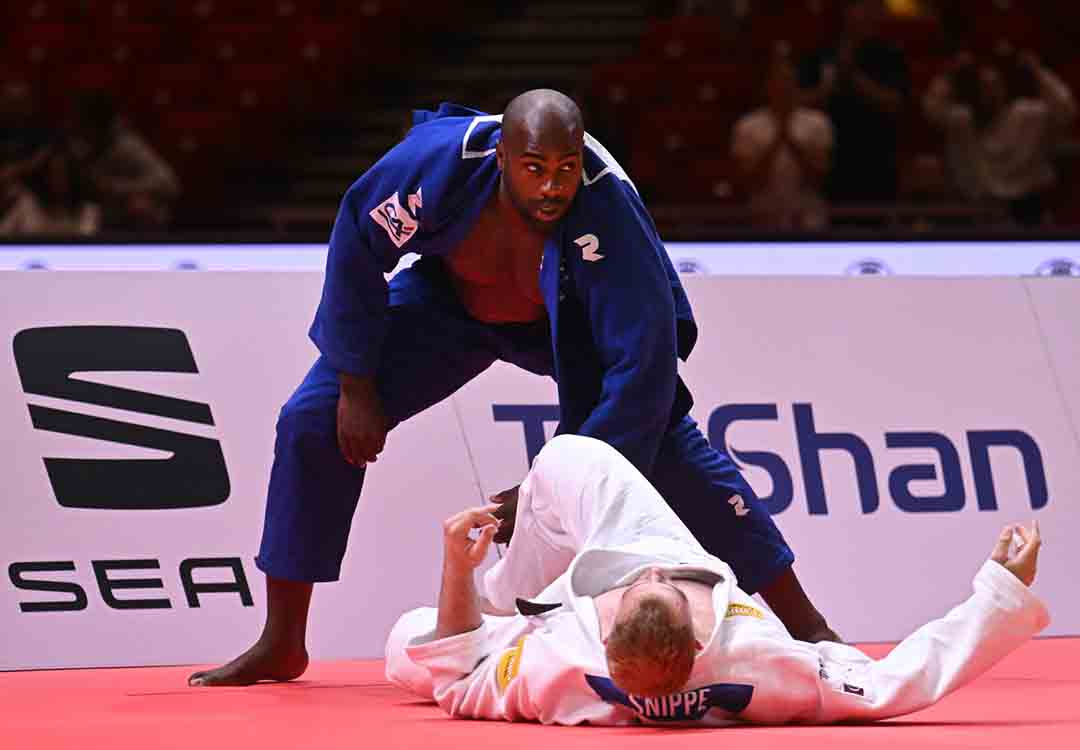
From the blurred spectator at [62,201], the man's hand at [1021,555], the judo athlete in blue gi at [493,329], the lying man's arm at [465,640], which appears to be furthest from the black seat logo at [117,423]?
the blurred spectator at [62,201]

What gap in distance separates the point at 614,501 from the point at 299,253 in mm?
3670

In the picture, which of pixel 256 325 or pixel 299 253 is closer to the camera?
pixel 256 325

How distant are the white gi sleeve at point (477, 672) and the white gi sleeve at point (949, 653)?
2.00 ft

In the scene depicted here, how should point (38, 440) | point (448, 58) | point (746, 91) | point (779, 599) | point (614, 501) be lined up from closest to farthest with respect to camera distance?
point (614, 501) < point (779, 599) < point (38, 440) < point (746, 91) < point (448, 58)

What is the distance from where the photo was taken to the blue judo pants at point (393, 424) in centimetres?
452

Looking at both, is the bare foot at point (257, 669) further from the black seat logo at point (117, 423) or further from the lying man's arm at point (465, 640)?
the black seat logo at point (117, 423)

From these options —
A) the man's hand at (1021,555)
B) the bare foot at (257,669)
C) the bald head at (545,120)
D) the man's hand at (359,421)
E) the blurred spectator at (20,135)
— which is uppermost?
the bald head at (545,120)

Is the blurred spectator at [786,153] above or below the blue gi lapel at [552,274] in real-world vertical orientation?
below

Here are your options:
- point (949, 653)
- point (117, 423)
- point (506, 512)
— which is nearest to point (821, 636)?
point (506, 512)

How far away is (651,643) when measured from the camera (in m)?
3.29

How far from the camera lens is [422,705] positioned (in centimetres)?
418

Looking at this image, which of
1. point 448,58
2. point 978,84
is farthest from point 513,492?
point 448,58

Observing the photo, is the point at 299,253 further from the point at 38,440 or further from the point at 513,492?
the point at 513,492

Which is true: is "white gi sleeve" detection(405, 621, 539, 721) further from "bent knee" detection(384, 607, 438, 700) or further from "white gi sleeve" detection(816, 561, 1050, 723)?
"white gi sleeve" detection(816, 561, 1050, 723)
